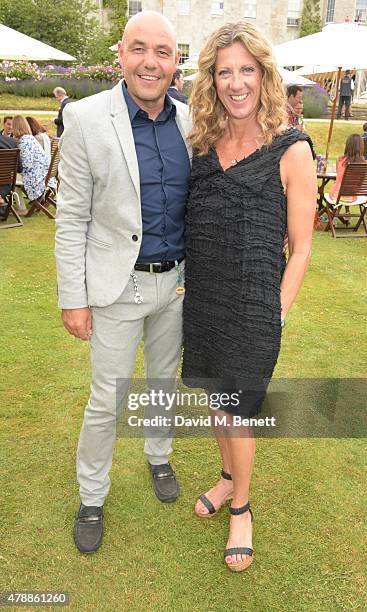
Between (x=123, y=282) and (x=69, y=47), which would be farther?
(x=69, y=47)

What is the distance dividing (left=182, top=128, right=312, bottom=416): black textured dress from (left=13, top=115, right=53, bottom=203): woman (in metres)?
6.56

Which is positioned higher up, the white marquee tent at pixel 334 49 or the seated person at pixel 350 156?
the white marquee tent at pixel 334 49

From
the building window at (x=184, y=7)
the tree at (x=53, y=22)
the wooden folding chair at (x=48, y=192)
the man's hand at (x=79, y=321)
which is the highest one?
the building window at (x=184, y=7)

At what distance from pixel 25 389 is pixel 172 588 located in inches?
73.7

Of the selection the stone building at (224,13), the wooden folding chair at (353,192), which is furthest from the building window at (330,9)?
the wooden folding chair at (353,192)

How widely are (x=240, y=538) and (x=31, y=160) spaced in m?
7.02

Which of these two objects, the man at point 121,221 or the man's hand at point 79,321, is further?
the man's hand at point 79,321

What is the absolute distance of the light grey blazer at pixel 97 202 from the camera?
2068mm

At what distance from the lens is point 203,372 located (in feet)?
8.20

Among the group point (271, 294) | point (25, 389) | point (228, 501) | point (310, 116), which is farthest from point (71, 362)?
point (310, 116)

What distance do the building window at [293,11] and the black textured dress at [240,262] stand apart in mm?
47160

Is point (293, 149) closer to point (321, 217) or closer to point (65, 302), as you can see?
point (65, 302)

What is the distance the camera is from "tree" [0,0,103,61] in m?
31.0

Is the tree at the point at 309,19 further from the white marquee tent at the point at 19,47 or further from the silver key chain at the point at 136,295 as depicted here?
the silver key chain at the point at 136,295
